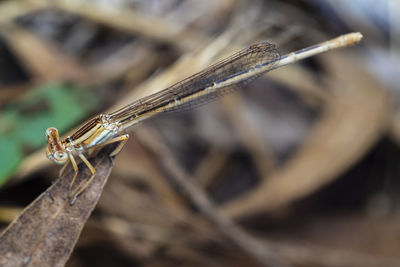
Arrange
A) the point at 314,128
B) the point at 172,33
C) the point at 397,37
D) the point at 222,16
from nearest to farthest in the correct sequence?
the point at 314,128 → the point at 172,33 → the point at 397,37 → the point at 222,16

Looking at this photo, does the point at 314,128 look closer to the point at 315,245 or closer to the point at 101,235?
the point at 315,245

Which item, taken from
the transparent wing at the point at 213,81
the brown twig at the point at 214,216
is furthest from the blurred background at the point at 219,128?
the transparent wing at the point at 213,81

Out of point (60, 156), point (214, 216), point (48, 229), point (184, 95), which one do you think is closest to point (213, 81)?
point (184, 95)

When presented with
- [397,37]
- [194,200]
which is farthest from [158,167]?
[397,37]

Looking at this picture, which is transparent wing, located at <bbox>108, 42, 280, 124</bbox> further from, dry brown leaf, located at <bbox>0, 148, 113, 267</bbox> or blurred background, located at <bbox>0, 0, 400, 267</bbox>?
dry brown leaf, located at <bbox>0, 148, 113, 267</bbox>

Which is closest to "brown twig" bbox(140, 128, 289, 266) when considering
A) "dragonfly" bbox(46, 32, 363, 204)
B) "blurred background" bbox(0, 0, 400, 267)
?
"blurred background" bbox(0, 0, 400, 267)
